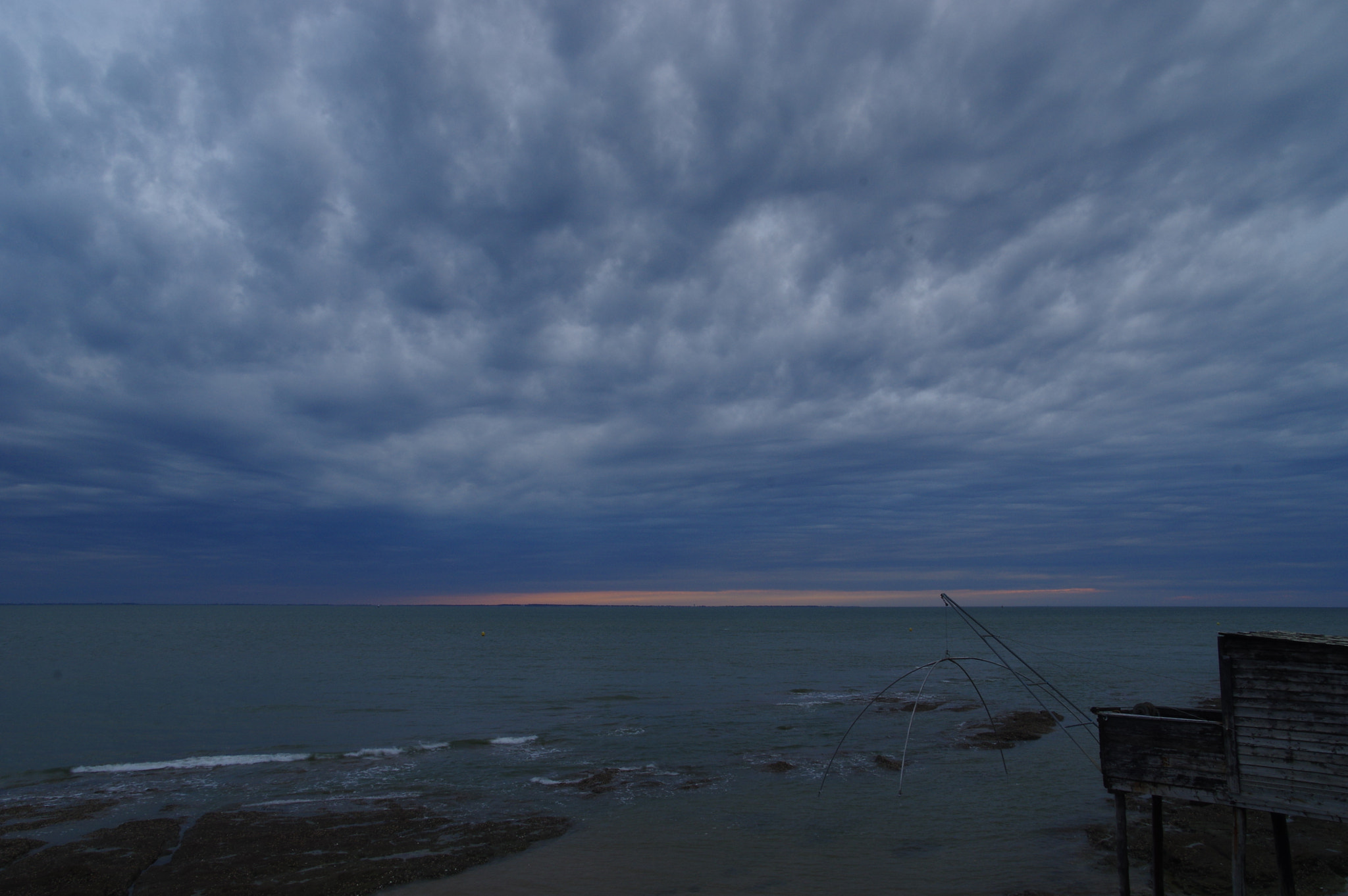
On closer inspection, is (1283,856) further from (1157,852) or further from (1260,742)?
(1260,742)

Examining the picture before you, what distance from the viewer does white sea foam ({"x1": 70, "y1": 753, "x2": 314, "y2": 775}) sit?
89.8ft

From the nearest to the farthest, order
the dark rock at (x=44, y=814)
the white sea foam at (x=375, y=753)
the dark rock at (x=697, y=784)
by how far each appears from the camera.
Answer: the dark rock at (x=44, y=814) → the dark rock at (x=697, y=784) → the white sea foam at (x=375, y=753)

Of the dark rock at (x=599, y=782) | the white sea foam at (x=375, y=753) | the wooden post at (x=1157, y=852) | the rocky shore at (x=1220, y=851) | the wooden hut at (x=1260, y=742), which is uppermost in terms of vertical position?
the wooden hut at (x=1260, y=742)

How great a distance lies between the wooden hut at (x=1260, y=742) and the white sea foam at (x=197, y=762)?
29063 mm

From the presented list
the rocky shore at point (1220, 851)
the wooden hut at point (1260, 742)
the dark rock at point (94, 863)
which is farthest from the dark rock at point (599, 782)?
the wooden hut at point (1260, 742)

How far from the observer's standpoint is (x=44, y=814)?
2141 centimetres

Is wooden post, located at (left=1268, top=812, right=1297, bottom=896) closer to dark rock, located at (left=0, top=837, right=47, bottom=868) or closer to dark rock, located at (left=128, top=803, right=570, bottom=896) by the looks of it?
dark rock, located at (left=128, top=803, right=570, bottom=896)

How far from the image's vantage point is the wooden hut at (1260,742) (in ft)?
38.1

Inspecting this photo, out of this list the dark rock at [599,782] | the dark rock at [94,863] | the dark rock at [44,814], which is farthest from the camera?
the dark rock at [599,782]

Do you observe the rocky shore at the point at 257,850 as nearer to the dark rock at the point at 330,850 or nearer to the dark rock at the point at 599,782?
the dark rock at the point at 330,850

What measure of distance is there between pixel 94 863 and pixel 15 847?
3158 millimetres

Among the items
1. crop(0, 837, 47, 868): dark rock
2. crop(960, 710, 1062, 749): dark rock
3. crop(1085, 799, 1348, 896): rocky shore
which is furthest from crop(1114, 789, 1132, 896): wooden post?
crop(0, 837, 47, 868): dark rock

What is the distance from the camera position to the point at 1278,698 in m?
12.0

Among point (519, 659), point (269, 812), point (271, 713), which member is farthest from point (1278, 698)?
point (519, 659)
